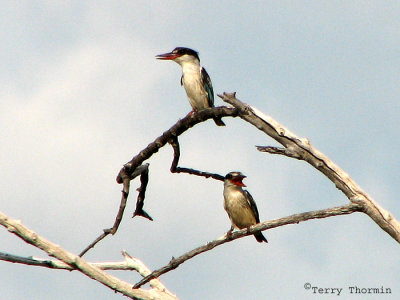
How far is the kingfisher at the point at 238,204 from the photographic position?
13719 millimetres

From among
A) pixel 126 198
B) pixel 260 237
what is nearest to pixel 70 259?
pixel 126 198

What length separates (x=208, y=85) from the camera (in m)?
14.5

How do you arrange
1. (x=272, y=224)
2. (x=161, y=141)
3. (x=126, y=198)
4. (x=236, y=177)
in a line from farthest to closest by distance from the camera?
1. (x=236, y=177)
2. (x=161, y=141)
3. (x=126, y=198)
4. (x=272, y=224)

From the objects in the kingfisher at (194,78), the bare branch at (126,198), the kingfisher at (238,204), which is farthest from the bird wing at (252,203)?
the bare branch at (126,198)

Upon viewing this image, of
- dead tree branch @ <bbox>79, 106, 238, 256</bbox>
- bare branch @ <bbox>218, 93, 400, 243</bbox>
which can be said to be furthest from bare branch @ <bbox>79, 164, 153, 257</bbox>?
bare branch @ <bbox>218, 93, 400, 243</bbox>

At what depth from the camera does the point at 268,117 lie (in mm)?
8125

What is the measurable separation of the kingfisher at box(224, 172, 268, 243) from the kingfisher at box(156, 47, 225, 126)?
1219mm

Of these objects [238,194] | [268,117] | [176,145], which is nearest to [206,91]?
[238,194]

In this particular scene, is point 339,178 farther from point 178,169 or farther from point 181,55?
point 181,55

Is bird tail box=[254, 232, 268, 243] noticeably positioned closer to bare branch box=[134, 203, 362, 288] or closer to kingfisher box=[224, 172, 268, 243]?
kingfisher box=[224, 172, 268, 243]

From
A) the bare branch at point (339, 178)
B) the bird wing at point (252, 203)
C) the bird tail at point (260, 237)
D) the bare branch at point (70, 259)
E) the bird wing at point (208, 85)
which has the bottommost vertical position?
the bare branch at point (70, 259)

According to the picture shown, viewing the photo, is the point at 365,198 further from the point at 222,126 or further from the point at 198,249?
the point at 222,126

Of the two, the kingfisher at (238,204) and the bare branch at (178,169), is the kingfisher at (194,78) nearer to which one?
the kingfisher at (238,204)

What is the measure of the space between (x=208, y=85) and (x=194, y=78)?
0.97ft
